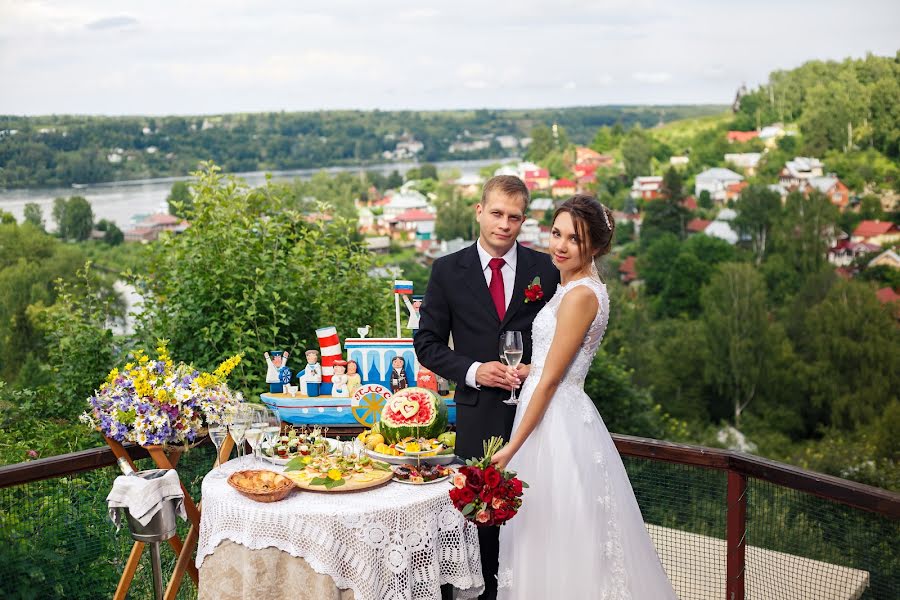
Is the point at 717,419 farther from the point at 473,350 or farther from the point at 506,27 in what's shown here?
the point at 473,350

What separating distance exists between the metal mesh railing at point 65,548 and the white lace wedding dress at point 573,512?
1784mm

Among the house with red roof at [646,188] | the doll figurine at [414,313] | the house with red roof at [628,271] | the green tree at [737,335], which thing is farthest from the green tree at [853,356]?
the doll figurine at [414,313]

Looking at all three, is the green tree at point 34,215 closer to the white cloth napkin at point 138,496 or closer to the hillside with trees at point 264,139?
the hillside with trees at point 264,139

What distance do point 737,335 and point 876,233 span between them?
47.6ft

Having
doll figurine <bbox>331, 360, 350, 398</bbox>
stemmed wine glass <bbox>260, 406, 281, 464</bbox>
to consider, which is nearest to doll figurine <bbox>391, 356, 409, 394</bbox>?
doll figurine <bbox>331, 360, 350, 398</bbox>

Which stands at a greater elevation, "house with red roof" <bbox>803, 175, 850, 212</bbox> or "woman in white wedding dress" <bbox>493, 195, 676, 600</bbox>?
"woman in white wedding dress" <bbox>493, 195, 676, 600</bbox>

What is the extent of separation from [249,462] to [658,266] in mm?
54452

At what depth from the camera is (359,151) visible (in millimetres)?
69375

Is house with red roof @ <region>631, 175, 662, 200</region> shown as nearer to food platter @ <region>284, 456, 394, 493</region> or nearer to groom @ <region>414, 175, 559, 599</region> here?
groom @ <region>414, 175, 559, 599</region>

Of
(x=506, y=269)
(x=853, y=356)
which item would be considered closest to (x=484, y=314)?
(x=506, y=269)

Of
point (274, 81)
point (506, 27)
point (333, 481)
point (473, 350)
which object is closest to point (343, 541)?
point (333, 481)

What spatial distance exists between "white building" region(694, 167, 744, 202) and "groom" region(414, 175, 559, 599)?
65.8 m

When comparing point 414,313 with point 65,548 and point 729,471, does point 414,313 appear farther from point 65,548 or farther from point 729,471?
point 65,548

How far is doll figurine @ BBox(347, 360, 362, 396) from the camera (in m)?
3.82
